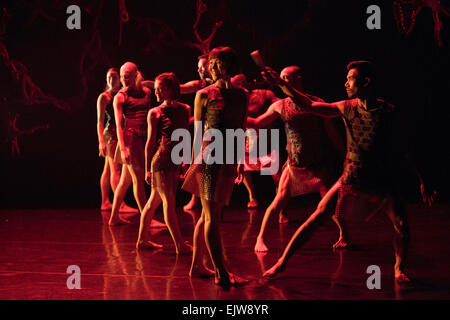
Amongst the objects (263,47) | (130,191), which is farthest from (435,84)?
(130,191)

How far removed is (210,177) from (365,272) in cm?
144

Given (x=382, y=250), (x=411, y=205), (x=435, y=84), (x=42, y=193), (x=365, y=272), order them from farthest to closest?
(x=42, y=193), (x=435, y=84), (x=411, y=205), (x=382, y=250), (x=365, y=272)

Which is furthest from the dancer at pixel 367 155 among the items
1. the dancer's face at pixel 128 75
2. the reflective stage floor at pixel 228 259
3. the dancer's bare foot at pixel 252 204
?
the dancer's bare foot at pixel 252 204

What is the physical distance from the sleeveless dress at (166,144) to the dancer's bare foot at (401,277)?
2.05m

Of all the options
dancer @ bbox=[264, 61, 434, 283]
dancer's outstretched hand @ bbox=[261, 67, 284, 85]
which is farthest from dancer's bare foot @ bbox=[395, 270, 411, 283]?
dancer's outstretched hand @ bbox=[261, 67, 284, 85]

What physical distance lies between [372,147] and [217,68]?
47.9 inches

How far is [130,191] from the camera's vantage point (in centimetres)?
999

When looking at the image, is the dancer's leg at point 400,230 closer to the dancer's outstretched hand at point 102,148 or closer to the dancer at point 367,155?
the dancer at point 367,155

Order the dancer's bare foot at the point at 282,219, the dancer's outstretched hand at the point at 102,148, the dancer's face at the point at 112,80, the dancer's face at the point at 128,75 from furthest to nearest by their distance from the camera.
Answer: the dancer's face at the point at 112,80 < the dancer's outstretched hand at the point at 102,148 < the dancer's bare foot at the point at 282,219 < the dancer's face at the point at 128,75

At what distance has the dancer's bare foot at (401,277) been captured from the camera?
168 inches

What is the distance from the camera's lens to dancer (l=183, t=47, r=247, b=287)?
4.14 metres

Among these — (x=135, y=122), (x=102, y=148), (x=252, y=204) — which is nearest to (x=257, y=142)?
(x=252, y=204)

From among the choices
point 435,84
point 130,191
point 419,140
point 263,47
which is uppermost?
point 263,47

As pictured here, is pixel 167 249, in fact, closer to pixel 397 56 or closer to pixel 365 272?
pixel 365 272
